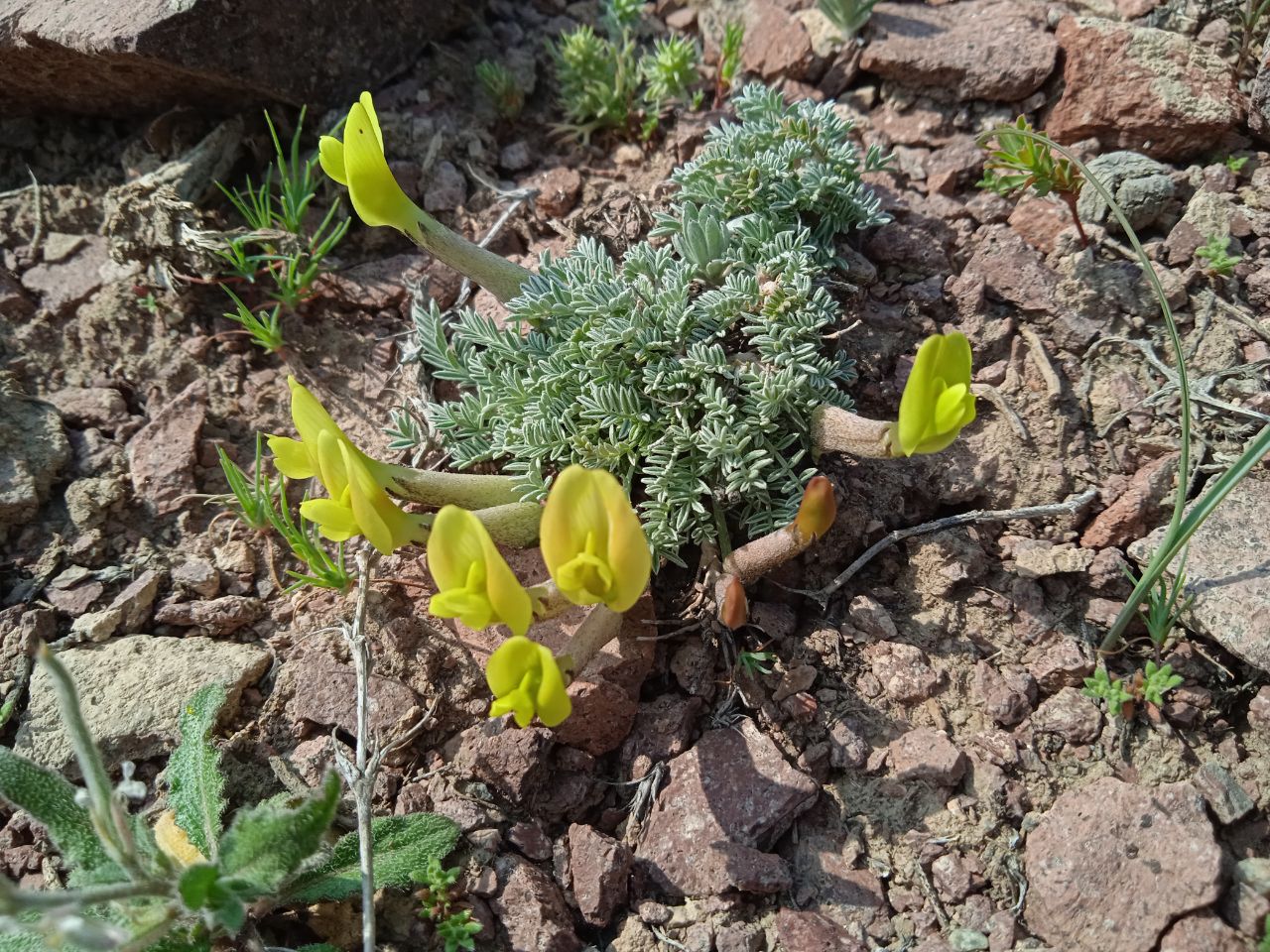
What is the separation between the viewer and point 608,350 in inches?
114

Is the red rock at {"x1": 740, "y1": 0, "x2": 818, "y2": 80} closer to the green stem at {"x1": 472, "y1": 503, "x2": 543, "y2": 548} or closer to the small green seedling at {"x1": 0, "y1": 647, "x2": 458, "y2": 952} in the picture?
the green stem at {"x1": 472, "y1": 503, "x2": 543, "y2": 548}

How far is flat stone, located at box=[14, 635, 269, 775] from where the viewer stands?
270cm

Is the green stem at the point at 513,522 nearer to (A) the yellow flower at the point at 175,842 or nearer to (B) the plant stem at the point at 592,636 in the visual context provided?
(B) the plant stem at the point at 592,636

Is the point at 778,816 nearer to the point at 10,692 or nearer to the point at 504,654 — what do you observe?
the point at 504,654

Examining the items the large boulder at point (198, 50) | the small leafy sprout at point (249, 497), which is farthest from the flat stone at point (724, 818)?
the large boulder at point (198, 50)

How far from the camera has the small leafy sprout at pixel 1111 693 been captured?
2.59 metres

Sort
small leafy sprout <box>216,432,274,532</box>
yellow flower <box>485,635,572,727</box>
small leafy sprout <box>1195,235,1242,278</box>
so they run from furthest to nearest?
small leafy sprout <box>1195,235,1242,278</box> → small leafy sprout <box>216,432,274,532</box> → yellow flower <box>485,635,572,727</box>

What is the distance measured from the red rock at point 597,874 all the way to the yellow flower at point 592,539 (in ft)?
2.38

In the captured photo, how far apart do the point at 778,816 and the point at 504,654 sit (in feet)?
3.14

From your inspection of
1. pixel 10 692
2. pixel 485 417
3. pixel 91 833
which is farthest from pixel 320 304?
pixel 91 833

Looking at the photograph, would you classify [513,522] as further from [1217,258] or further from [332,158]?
[1217,258]

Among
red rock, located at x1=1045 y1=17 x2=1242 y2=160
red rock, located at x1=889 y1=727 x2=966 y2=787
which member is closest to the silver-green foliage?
red rock, located at x1=889 y1=727 x2=966 y2=787

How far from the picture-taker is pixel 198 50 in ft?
12.2

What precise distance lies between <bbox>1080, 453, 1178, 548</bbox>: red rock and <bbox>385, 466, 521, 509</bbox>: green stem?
181 centimetres
